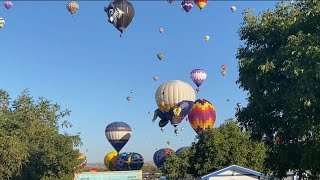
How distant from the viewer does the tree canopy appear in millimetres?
53562

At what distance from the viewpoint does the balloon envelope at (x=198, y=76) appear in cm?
7625

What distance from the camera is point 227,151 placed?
177ft

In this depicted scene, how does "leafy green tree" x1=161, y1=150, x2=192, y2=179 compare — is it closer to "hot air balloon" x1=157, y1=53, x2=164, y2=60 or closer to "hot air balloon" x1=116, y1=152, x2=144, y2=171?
"hot air balloon" x1=157, y1=53, x2=164, y2=60

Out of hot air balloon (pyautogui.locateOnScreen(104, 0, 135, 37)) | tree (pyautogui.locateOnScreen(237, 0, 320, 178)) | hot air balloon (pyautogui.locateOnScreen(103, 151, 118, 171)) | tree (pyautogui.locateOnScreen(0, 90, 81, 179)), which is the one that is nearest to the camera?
tree (pyautogui.locateOnScreen(237, 0, 320, 178))

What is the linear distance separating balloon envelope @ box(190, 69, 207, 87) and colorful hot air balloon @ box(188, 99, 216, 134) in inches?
141

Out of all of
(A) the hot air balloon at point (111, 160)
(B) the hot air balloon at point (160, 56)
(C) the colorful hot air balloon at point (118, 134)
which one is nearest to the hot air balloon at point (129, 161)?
(C) the colorful hot air balloon at point (118, 134)

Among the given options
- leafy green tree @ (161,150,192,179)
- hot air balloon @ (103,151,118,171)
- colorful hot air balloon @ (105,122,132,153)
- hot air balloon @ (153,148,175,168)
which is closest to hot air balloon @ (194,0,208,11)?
leafy green tree @ (161,150,192,179)

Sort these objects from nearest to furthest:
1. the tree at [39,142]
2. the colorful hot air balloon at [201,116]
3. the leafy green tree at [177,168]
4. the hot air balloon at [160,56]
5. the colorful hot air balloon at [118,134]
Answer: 1. the tree at [39,142]
2. the leafy green tree at [177,168]
3. the colorful hot air balloon at [201,116]
4. the hot air balloon at [160,56]
5. the colorful hot air balloon at [118,134]

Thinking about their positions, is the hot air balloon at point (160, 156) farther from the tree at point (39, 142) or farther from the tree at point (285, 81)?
the tree at point (285, 81)

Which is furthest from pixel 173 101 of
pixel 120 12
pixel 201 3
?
pixel 120 12

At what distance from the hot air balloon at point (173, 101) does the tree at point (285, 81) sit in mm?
42949

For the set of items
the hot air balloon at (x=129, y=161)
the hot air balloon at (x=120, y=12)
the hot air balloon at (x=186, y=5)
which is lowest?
the hot air balloon at (x=129, y=161)

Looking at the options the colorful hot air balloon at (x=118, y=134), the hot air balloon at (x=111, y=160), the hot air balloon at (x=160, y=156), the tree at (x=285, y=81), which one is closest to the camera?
the tree at (x=285, y=81)

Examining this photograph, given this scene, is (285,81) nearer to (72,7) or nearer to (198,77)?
(72,7)
